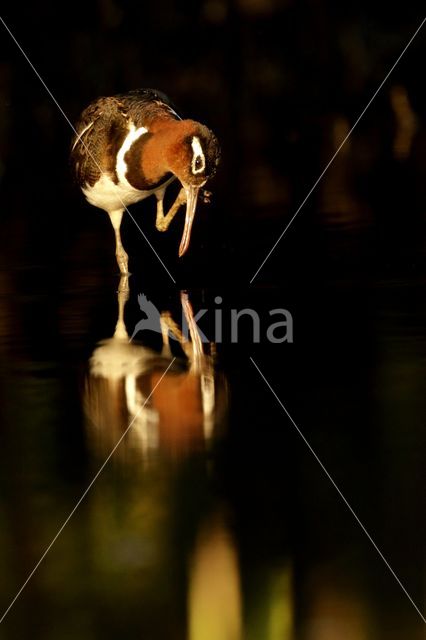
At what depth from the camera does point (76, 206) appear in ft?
47.8

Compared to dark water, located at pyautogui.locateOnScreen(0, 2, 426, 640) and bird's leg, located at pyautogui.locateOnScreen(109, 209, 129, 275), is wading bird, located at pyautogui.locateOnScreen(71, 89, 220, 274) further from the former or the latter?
dark water, located at pyautogui.locateOnScreen(0, 2, 426, 640)

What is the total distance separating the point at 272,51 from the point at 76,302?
654 inches

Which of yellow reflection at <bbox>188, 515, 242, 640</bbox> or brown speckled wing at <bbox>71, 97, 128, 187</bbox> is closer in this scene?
yellow reflection at <bbox>188, 515, 242, 640</bbox>

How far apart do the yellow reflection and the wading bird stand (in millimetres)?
4884

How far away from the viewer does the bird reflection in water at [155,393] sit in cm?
630

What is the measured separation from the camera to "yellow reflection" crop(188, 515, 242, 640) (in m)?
4.32

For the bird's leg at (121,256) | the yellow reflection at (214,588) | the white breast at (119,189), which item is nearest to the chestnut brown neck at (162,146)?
the white breast at (119,189)

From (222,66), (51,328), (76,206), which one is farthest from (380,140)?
(51,328)

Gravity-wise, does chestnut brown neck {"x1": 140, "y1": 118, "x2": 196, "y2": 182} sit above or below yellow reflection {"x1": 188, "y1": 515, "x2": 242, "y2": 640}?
above

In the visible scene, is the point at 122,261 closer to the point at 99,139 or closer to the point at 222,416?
the point at 99,139

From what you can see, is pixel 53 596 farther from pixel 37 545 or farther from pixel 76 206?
pixel 76 206

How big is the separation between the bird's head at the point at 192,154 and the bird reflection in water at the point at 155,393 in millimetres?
1413
